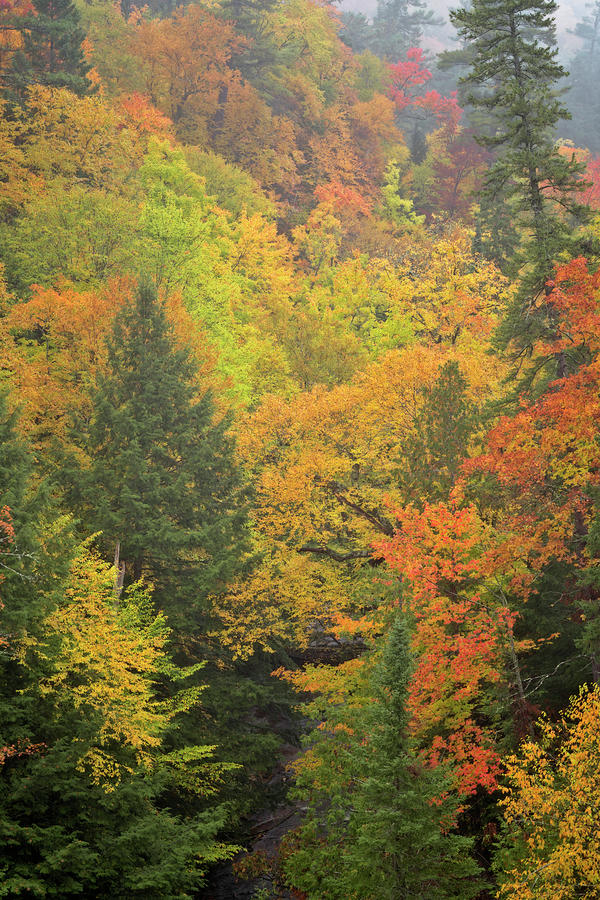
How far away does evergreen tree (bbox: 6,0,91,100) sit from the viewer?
3669 cm

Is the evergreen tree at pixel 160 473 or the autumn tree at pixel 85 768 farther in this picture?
the evergreen tree at pixel 160 473

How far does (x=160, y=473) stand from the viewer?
74.1 ft

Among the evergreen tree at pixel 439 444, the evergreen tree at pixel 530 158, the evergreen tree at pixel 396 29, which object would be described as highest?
the evergreen tree at pixel 396 29

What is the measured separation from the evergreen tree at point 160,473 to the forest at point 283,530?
0.10 meters

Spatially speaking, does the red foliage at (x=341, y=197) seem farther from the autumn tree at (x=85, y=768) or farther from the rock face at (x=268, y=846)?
the autumn tree at (x=85, y=768)

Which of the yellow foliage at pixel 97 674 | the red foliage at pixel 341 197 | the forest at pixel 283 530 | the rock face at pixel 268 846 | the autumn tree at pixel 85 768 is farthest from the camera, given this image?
the red foliage at pixel 341 197

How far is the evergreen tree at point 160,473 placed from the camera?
2195 cm

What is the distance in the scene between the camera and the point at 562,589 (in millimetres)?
17812

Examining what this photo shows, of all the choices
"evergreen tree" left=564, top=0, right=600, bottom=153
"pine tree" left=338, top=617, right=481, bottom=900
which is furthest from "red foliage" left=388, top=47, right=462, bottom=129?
"pine tree" left=338, top=617, right=481, bottom=900

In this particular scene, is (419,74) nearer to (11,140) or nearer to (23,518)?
(11,140)

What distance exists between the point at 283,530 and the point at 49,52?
96.1 feet

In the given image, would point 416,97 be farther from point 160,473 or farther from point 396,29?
point 160,473

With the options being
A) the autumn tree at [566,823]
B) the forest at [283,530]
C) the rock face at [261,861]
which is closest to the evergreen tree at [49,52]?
the forest at [283,530]

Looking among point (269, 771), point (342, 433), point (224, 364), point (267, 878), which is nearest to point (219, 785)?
point (267, 878)
